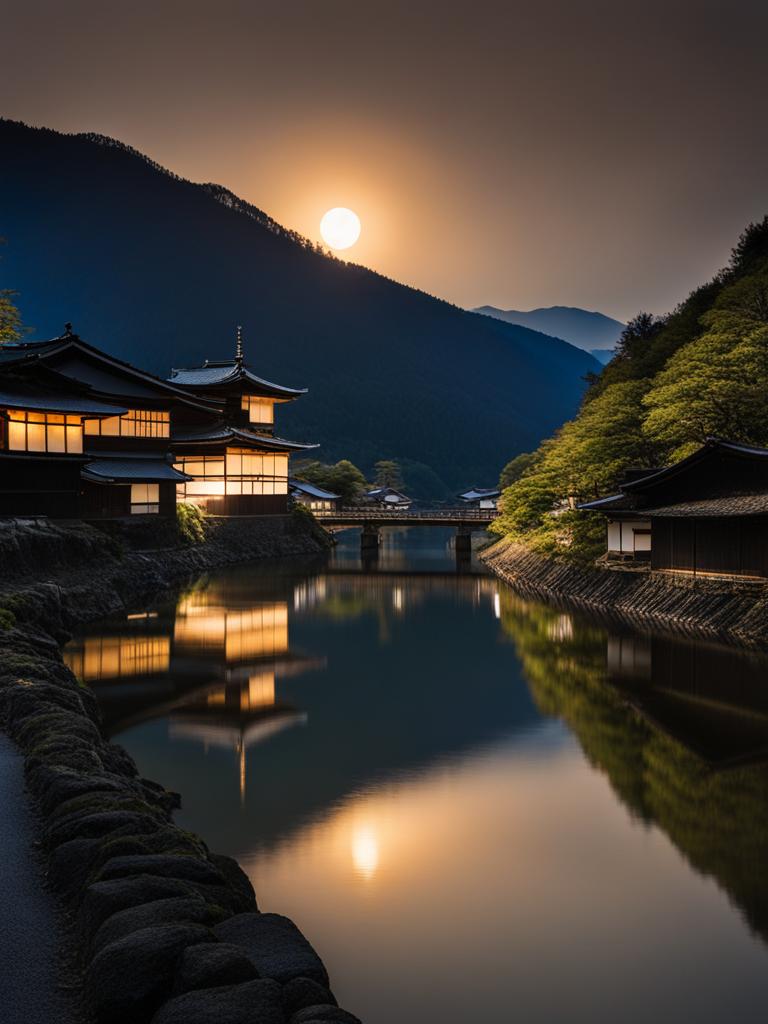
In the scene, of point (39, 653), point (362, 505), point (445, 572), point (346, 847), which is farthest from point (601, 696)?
point (362, 505)

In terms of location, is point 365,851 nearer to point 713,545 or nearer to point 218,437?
point 713,545

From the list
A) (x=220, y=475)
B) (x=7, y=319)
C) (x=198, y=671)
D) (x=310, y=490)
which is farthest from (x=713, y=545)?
(x=310, y=490)

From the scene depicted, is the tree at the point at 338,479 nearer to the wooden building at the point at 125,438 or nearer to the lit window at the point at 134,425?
the wooden building at the point at 125,438

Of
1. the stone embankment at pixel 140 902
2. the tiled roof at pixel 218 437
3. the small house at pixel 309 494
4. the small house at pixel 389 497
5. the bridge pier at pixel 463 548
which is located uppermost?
the tiled roof at pixel 218 437

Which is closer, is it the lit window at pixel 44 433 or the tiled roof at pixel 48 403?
the tiled roof at pixel 48 403

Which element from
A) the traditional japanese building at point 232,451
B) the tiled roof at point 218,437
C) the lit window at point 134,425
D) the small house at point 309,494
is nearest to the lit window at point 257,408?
the traditional japanese building at point 232,451

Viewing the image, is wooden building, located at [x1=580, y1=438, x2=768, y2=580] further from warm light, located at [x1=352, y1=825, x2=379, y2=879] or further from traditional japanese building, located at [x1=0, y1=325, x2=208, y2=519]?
traditional japanese building, located at [x1=0, y1=325, x2=208, y2=519]

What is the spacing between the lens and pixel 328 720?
1889 centimetres

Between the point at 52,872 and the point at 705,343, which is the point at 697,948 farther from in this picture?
the point at 705,343

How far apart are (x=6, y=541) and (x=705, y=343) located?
27.5 meters

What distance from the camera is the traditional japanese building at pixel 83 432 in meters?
33.4

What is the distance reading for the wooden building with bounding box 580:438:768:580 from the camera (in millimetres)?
27641

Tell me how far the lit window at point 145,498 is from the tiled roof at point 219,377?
46.5 ft

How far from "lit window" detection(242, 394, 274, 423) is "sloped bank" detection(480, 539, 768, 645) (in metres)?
25.8
